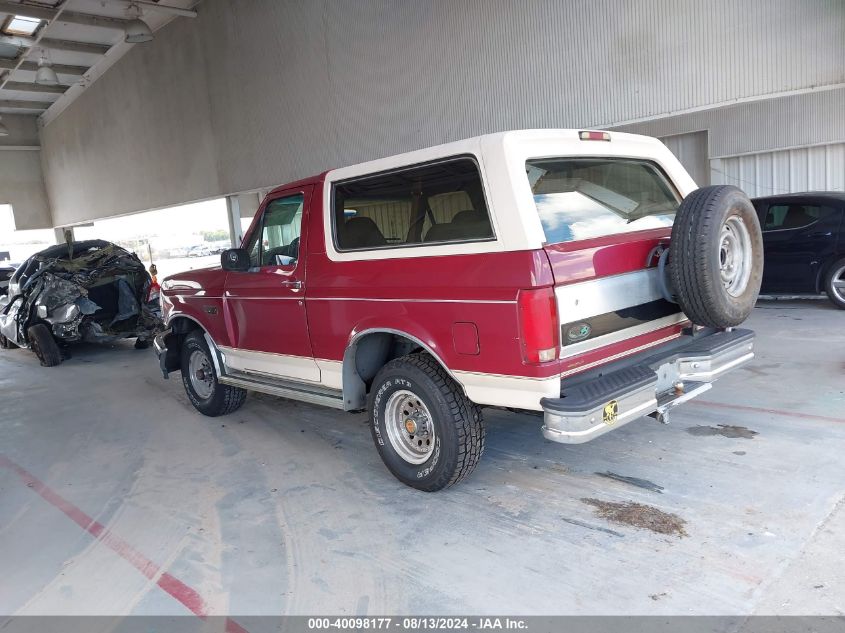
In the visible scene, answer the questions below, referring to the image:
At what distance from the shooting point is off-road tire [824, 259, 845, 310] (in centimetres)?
818

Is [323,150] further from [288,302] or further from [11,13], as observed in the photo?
[288,302]

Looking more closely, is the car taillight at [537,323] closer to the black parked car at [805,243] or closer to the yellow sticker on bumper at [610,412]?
the yellow sticker on bumper at [610,412]

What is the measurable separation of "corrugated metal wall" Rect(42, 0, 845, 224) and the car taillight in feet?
22.1

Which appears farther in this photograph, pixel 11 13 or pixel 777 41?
pixel 11 13

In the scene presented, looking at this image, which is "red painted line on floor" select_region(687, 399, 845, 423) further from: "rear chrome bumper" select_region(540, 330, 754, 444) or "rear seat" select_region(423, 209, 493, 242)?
"rear seat" select_region(423, 209, 493, 242)

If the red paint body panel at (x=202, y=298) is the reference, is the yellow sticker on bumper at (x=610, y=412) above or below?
below

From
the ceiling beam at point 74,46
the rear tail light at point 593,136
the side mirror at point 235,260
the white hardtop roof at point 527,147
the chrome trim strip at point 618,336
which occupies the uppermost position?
the ceiling beam at point 74,46

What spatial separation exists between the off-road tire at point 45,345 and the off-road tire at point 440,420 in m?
7.75

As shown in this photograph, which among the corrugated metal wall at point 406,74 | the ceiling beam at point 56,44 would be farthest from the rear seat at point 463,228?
the ceiling beam at point 56,44

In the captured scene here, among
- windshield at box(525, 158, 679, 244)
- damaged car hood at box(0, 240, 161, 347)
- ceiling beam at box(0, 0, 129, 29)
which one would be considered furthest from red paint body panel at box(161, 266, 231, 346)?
ceiling beam at box(0, 0, 129, 29)

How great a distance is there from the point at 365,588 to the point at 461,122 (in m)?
9.89

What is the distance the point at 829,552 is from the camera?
2.88 meters

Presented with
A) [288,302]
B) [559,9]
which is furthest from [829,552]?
[559,9]

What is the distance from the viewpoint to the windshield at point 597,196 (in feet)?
11.0
